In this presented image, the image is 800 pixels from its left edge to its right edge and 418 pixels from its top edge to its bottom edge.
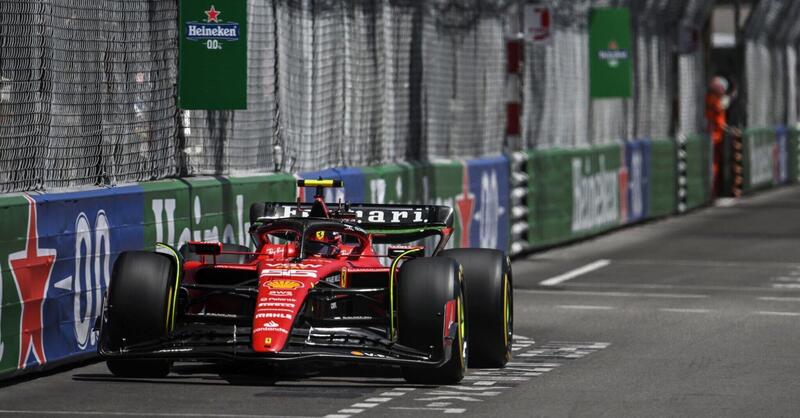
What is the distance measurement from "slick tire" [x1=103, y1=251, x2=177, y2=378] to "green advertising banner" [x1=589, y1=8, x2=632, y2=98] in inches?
604

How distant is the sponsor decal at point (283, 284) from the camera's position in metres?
10.2

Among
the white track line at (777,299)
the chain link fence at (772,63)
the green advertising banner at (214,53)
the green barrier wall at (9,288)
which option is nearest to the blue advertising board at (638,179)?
the chain link fence at (772,63)

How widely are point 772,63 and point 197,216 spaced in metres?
31.9

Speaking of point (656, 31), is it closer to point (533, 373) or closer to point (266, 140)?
point (266, 140)

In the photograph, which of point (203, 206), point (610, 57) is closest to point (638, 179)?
point (610, 57)

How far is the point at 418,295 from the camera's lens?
10.2 m

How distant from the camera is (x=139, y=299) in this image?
400 inches

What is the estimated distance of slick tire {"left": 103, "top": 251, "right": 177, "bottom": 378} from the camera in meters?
10.2

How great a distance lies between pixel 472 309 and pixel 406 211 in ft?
3.07

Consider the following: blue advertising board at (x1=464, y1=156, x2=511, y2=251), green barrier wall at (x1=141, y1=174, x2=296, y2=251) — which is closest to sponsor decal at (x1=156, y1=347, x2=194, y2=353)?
green barrier wall at (x1=141, y1=174, x2=296, y2=251)

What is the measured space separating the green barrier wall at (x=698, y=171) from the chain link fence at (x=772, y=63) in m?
5.74

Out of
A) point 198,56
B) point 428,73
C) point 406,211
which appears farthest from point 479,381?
point 428,73

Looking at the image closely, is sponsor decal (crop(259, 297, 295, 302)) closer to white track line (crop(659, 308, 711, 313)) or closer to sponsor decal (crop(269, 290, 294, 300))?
sponsor decal (crop(269, 290, 294, 300))

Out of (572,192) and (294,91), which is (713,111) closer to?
(572,192)
